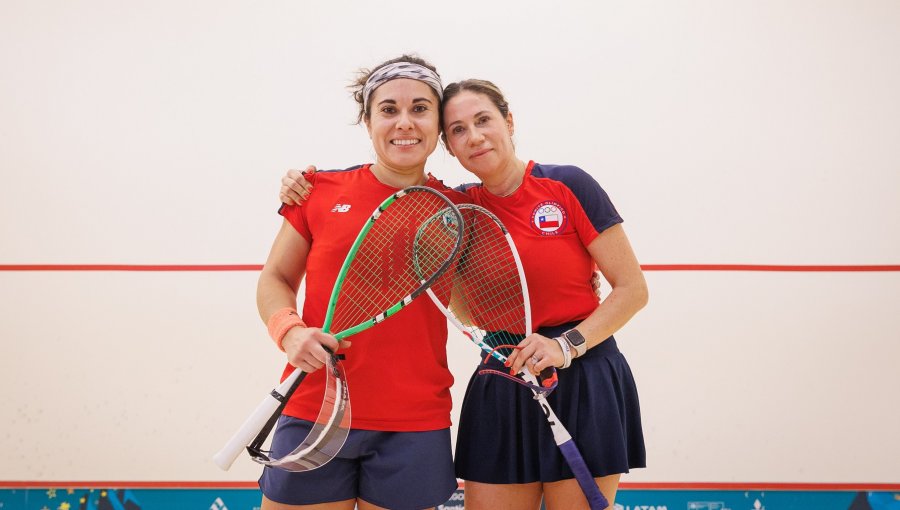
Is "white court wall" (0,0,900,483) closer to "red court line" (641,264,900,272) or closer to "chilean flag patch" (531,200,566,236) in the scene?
"red court line" (641,264,900,272)

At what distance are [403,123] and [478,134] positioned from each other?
0.15 meters

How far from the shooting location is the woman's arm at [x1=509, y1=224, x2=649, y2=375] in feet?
4.19

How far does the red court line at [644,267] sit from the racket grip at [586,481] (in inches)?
48.1

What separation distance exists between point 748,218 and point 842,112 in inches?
18.9

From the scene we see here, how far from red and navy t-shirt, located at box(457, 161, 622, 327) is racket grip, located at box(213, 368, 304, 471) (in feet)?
1.63

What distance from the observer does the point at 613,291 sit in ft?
4.40

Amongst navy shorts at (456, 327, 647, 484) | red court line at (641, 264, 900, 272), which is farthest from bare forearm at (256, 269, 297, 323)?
red court line at (641, 264, 900, 272)

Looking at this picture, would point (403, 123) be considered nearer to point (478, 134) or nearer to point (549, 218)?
point (478, 134)

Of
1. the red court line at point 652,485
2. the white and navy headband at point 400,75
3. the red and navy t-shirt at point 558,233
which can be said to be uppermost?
the white and navy headband at point 400,75

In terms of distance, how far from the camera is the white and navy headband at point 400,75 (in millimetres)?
1404

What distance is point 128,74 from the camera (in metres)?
2.39

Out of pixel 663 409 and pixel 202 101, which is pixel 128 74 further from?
pixel 663 409

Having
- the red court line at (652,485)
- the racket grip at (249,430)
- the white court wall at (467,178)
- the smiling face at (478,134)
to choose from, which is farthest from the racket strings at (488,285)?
the red court line at (652,485)

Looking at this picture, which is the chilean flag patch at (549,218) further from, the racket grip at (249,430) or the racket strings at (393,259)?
the racket grip at (249,430)
